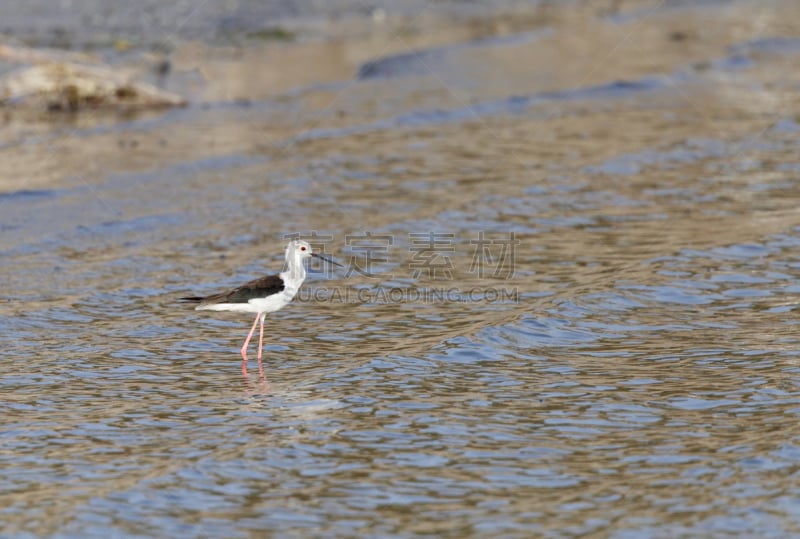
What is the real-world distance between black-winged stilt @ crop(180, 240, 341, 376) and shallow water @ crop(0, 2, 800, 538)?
46 centimetres

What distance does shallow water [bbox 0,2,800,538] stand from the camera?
7.45 m

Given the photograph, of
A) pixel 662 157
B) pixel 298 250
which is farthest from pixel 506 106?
pixel 298 250

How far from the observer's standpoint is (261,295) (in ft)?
33.6

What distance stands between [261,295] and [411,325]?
166 cm

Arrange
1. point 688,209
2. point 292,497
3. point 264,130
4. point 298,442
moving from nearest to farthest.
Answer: point 292,497, point 298,442, point 688,209, point 264,130

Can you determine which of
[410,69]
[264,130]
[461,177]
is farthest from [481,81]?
[461,177]

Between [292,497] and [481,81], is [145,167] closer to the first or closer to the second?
[481,81]

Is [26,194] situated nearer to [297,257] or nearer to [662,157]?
[297,257]

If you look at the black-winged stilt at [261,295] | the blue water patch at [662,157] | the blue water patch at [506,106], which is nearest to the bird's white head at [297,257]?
the black-winged stilt at [261,295]

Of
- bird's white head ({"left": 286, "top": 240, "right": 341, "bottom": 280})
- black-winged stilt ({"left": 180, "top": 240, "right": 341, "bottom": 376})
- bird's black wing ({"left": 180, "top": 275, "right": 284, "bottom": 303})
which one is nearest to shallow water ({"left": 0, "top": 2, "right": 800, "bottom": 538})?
black-winged stilt ({"left": 180, "top": 240, "right": 341, "bottom": 376})

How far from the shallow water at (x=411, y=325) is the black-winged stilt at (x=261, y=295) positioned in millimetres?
460

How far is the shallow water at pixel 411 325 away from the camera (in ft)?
24.4

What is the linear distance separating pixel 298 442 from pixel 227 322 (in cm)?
381

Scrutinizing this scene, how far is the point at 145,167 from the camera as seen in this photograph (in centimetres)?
1736
